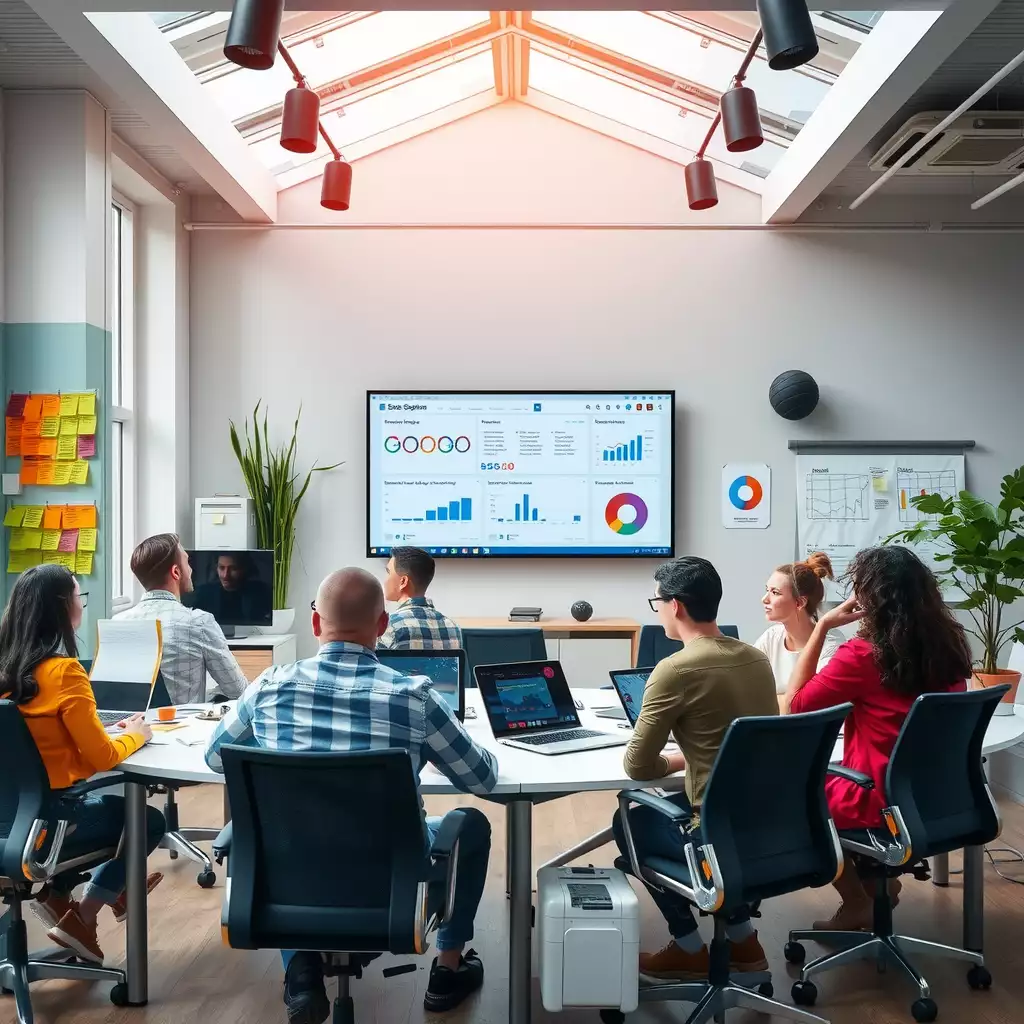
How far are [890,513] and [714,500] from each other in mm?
1120

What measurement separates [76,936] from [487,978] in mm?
1229

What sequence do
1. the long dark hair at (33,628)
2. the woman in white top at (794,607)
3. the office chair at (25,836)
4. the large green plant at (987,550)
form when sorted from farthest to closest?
the large green plant at (987,550), the woman in white top at (794,607), the long dark hair at (33,628), the office chair at (25,836)

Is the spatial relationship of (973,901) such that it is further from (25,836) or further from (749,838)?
(25,836)

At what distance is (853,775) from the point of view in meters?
2.89

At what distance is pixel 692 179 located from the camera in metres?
4.55

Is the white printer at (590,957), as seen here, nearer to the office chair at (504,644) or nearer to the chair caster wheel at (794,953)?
the chair caster wheel at (794,953)

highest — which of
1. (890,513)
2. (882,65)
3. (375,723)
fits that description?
(882,65)

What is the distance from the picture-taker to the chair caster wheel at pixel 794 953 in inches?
125

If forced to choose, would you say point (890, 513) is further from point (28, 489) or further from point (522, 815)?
point (28, 489)

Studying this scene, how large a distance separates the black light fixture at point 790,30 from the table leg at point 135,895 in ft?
8.68

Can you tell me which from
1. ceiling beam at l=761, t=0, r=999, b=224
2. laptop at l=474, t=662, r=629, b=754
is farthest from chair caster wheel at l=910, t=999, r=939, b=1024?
ceiling beam at l=761, t=0, r=999, b=224

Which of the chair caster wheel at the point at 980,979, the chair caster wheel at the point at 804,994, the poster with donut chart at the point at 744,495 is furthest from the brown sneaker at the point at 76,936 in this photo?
the poster with donut chart at the point at 744,495

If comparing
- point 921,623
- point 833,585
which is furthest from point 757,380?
point 921,623

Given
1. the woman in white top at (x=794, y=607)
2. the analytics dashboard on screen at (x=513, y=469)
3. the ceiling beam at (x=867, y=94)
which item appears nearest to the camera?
the woman in white top at (x=794, y=607)
